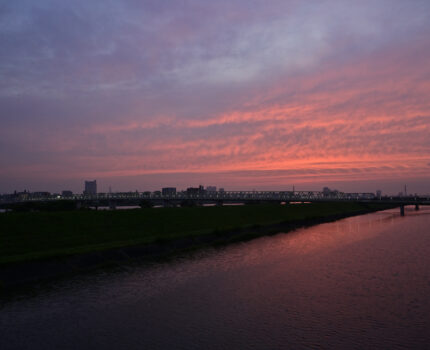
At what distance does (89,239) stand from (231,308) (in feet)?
67.7

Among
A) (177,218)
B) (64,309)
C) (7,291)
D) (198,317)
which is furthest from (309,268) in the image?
(177,218)

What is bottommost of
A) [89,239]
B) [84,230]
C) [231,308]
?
[231,308]

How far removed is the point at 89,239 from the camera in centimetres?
3453

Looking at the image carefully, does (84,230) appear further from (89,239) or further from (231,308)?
(231,308)

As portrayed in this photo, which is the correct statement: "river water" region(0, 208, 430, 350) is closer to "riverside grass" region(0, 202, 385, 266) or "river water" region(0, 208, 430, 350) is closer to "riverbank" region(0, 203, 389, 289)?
"riverbank" region(0, 203, 389, 289)

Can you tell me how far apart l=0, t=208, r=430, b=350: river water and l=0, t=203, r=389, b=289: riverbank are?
279 centimetres

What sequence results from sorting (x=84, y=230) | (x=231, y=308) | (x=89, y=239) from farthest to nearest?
1. (x=84, y=230)
2. (x=89, y=239)
3. (x=231, y=308)

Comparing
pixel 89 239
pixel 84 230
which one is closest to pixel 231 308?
pixel 89 239

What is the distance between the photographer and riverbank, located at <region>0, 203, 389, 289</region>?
2448 centimetres

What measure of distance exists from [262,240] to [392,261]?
18515 mm

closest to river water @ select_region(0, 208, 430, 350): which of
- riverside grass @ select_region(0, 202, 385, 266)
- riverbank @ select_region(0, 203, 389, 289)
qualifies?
riverbank @ select_region(0, 203, 389, 289)

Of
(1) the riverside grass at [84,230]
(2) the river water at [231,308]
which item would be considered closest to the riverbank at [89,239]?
(1) the riverside grass at [84,230]

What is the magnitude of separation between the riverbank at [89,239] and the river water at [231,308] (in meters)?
2.79

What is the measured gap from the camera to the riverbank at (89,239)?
2448 cm
